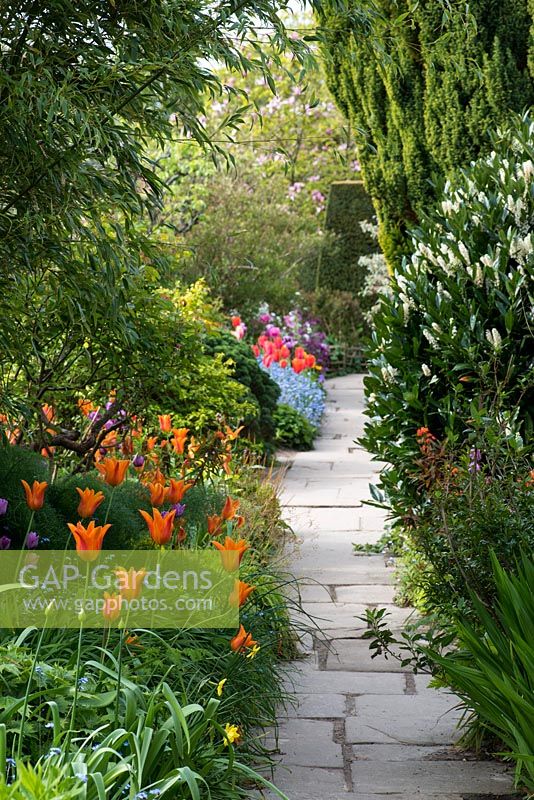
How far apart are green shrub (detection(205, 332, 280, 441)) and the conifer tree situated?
1.77 meters

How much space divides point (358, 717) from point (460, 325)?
78.2 inches

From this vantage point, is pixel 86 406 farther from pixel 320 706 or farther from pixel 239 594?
pixel 239 594

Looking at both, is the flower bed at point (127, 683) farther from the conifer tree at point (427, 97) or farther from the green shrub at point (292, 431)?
the green shrub at point (292, 431)

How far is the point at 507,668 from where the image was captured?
2762 millimetres

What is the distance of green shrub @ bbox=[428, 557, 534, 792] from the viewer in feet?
8.42

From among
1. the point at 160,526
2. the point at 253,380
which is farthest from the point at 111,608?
the point at 253,380

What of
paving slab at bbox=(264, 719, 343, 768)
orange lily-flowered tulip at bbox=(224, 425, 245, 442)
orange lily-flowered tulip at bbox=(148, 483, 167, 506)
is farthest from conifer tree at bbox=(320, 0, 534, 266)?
paving slab at bbox=(264, 719, 343, 768)

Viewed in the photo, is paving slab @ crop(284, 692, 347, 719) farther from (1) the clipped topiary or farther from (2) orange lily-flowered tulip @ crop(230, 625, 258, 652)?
(1) the clipped topiary

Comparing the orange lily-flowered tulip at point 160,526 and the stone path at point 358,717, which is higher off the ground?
the orange lily-flowered tulip at point 160,526

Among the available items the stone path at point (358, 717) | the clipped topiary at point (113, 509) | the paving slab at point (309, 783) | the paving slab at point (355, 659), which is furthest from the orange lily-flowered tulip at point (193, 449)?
the paving slab at point (309, 783)

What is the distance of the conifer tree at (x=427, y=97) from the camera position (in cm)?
779

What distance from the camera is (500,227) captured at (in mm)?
4688

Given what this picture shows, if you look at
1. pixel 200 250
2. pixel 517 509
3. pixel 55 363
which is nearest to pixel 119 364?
pixel 55 363

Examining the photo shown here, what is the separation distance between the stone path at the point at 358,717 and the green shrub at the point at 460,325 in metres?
0.66
